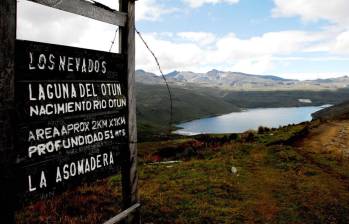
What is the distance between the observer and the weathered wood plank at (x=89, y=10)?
18.7 feet

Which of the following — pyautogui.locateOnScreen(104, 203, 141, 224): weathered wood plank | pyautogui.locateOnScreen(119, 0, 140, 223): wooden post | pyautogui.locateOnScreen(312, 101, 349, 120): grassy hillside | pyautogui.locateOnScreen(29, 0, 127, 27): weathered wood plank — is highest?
pyautogui.locateOnScreen(29, 0, 127, 27): weathered wood plank

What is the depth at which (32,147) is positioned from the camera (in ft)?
17.6

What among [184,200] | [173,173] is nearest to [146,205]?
[184,200]

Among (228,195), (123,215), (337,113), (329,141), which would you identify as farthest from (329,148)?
(337,113)

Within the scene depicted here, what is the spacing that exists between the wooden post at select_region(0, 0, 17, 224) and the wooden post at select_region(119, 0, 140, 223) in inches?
109

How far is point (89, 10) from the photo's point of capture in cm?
646

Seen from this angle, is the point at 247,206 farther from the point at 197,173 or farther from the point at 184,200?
the point at 197,173

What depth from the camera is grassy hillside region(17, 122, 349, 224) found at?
11.4 metres

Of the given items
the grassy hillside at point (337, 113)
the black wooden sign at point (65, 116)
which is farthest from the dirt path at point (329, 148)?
the black wooden sign at point (65, 116)

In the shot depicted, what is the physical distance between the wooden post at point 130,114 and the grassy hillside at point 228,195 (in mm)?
3367

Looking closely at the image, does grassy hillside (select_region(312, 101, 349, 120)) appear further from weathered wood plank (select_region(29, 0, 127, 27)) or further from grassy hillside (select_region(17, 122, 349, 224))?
weathered wood plank (select_region(29, 0, 127, 27))

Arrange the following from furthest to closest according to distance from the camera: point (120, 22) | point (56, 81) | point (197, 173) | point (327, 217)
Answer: point (197, 173) < point (327, 217) < point (120, 22) < point (56, 81)

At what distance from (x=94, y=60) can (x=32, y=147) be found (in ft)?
6.79

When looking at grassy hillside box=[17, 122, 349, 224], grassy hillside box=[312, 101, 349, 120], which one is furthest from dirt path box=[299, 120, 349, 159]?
grassy hillside box=[312, 101, 349, 120]
